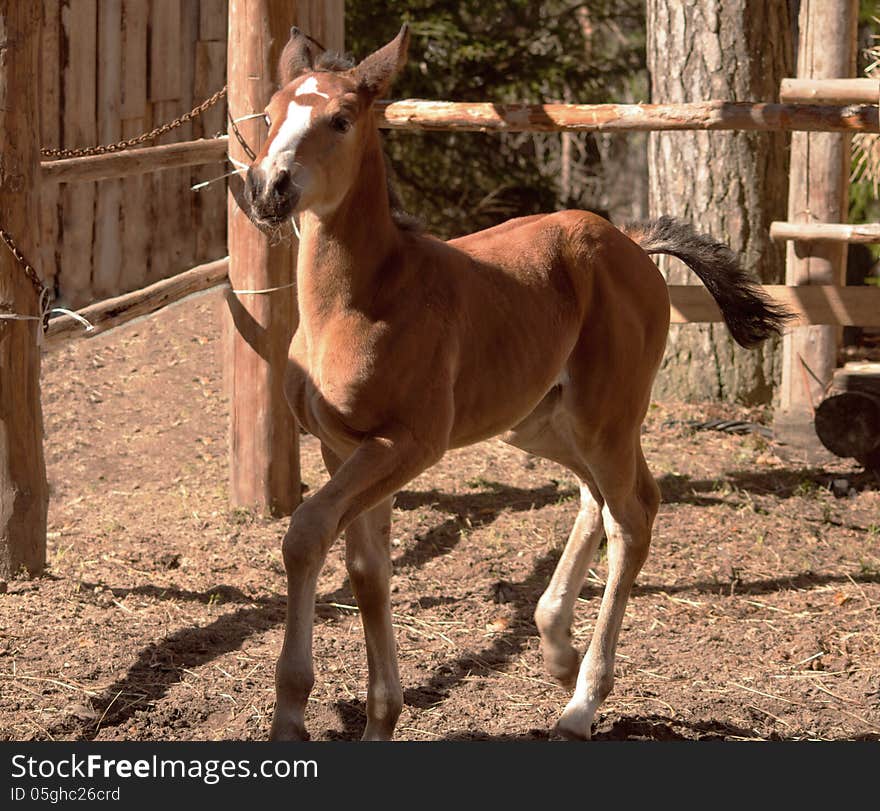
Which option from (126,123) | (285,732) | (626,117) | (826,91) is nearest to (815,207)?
(826,91)

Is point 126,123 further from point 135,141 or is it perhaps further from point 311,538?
point 311,538

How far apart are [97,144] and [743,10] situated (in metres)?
4.02

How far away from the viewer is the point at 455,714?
449 centimetres

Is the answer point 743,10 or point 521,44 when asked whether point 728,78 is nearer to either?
point 743,10

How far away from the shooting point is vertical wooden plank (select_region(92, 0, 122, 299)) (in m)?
8.20

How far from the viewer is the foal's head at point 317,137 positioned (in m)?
3.27

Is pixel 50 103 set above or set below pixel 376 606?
above

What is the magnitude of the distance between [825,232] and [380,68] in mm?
4305

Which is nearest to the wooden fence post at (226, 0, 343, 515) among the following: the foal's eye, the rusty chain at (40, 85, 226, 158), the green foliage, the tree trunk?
the rusty chain at (40, 85, 226, 158)

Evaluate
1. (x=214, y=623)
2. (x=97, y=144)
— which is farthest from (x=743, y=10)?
(x=214, y=623)

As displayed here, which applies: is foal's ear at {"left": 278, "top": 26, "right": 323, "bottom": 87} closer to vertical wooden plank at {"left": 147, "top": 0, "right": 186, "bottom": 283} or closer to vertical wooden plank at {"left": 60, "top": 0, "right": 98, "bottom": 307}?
vertical wooden plank at {"left": 60, "top": 0, "right": 98, "bottom": 307}

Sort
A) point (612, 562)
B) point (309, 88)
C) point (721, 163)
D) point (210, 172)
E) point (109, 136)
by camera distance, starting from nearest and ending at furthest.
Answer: point (309, 88) < point (612, 562) < point (721, 163) < point (109, 136) < point (210, 172)

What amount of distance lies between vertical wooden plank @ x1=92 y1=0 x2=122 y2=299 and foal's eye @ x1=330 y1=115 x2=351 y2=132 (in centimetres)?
522

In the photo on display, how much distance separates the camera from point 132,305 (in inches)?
228
